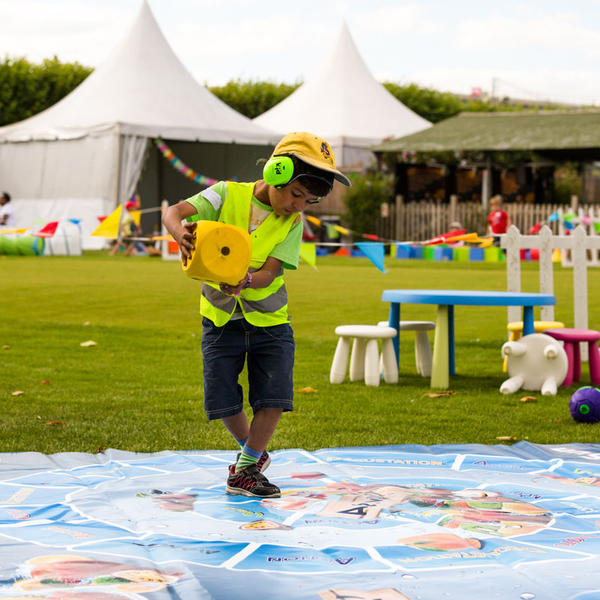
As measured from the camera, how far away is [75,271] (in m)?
18.8

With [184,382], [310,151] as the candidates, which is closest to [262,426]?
[310,151]

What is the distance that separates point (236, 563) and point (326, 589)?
0.39m

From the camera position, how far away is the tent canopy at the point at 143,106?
27625 millimetres

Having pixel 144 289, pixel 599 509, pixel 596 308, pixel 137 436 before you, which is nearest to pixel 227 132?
pixel 144 289

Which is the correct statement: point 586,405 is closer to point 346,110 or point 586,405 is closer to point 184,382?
point 184,382

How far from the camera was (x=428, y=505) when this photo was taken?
3.95 meters

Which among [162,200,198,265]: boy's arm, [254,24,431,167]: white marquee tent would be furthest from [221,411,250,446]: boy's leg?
[254,24,431,167]: white marquee tent

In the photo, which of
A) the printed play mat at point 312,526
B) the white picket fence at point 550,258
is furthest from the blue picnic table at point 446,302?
the printed play mat at point 312,526

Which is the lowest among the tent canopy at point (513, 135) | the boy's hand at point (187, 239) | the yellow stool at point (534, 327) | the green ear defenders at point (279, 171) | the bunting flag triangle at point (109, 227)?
the yellow stool at point (534, 327)

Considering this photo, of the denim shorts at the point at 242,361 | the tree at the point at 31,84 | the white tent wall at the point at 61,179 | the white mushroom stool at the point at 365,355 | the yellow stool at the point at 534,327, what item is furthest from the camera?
the tree at the point at 31,84

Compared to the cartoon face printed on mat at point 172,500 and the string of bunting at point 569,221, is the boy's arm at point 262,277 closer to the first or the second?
the cartoon face printed on mat at point 172,500

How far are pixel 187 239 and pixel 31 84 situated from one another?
37.4 m

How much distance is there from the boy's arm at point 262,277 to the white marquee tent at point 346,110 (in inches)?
1080

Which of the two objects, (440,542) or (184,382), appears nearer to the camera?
(440,542)
